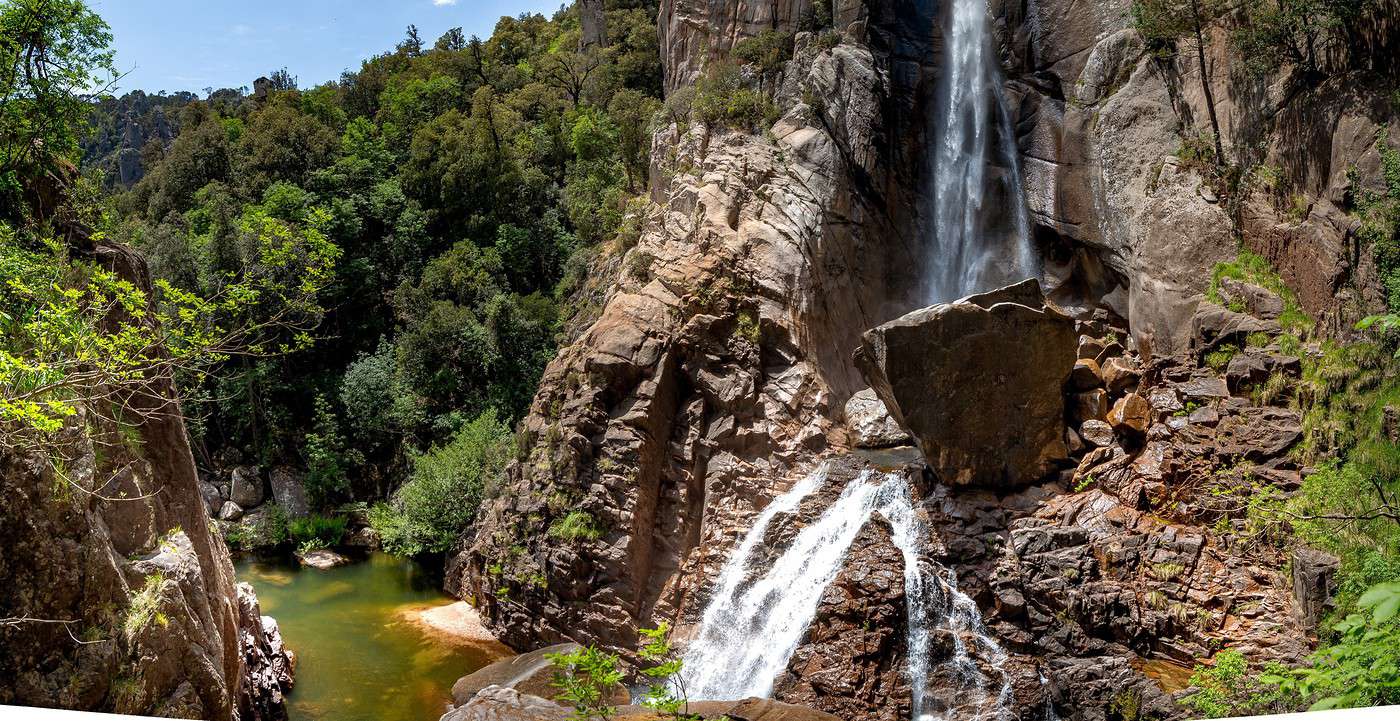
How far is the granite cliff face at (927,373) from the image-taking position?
14.9 meters

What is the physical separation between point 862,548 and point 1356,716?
1102 cm

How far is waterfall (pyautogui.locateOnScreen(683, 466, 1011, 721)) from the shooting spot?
14.8 metres

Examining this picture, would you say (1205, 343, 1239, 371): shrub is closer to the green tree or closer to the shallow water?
the shallow water

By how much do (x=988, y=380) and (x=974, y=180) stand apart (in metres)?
10.3

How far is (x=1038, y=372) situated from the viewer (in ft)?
59.0

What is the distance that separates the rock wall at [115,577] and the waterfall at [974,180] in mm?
20472

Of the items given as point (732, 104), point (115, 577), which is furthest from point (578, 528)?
point (732, 104)

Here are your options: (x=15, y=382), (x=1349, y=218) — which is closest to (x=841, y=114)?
(x=1349, y=218)

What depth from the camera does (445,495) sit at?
27312mm

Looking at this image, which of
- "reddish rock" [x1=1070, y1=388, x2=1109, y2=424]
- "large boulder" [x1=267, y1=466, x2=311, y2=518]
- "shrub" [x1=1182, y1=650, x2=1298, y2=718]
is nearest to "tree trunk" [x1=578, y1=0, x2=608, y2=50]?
"large boulder" [x1=267, y1=466, x2=311, y2=518]

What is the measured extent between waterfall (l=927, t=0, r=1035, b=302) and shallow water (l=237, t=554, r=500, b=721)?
17375 mm

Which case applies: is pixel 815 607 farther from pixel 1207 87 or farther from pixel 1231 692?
pixel 1207 87

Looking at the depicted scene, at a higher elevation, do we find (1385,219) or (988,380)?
(1385,219)

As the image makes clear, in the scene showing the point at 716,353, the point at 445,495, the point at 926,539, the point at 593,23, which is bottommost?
the point at 445,495
